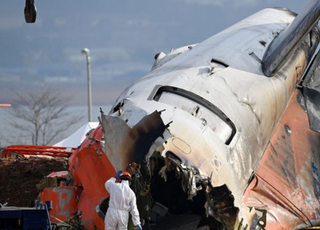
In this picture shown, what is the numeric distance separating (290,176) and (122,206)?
5.32 m

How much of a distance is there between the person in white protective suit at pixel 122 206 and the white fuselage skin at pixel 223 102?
88 centimetres

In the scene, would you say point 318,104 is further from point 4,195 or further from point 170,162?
point 4,195

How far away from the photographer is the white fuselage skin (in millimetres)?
9273

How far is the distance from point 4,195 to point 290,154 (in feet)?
23.6

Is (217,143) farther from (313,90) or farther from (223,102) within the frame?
(313,90)

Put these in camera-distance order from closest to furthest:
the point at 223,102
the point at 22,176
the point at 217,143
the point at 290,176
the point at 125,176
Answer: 1. the point at 125,176
2. the point at 217,143
3. the point at 223,102
4. the point at 290,176
5. the point at 22,176

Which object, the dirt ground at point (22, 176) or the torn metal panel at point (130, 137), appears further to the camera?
the dirt ground at point (22, 176)

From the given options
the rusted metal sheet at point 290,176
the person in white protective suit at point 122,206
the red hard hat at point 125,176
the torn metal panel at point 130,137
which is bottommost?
the rusted metal sheet at point 290,176

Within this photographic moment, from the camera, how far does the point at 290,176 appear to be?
1249 cm

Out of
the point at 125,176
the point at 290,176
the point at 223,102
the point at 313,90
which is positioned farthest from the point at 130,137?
the point at 313,90

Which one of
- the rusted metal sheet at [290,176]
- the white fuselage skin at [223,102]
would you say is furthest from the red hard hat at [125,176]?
the rusted metal sheet at [290,176]

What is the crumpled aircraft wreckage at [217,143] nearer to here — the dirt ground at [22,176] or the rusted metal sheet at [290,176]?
the rusted metal sheet at [290,176]

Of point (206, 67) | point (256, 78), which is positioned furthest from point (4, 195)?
point (256, 78)

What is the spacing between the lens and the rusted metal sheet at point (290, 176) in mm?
11148
